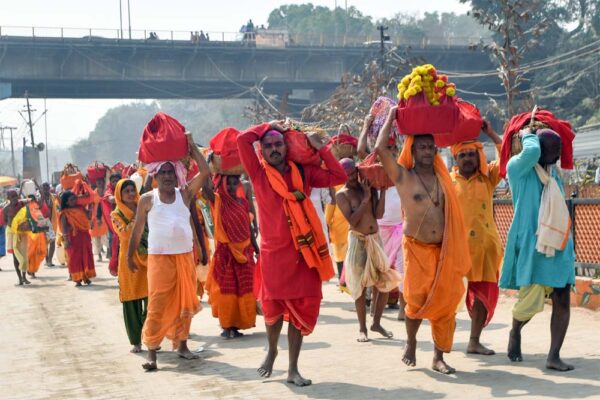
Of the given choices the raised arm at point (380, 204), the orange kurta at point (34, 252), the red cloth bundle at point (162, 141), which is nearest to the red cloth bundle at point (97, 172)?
the orange kurta at point (34, 252)

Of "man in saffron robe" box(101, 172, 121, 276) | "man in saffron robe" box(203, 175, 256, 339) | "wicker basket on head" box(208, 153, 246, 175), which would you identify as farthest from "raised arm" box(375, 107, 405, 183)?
"man in saffron robe" box(101, 172, 121, 276)

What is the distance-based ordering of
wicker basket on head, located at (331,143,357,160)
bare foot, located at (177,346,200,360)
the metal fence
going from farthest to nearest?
the metal fence
wicker basket on head, located at (331,143,357,160)
bare foot, located at (177,346,200,360)

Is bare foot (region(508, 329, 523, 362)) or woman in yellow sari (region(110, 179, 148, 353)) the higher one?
woman in yellow sari (region(110, 179, 148, 353))

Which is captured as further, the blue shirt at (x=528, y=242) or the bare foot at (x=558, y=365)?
the blue shirt at (x=528, y=242)

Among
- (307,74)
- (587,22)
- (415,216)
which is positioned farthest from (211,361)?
(587,22)

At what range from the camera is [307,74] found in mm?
63938

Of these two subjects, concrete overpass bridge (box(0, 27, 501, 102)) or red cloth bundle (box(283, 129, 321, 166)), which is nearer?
red cloth bundle (box(283, 129, 321, 166))

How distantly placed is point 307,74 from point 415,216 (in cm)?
5700

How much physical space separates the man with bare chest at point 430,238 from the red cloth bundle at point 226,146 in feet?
Answer: 7.62

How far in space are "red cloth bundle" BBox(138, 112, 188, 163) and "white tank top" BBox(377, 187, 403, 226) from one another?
296 centimetres

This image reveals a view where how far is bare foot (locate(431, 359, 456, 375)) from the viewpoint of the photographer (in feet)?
24.9

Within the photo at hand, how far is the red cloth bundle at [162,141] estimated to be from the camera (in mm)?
8617

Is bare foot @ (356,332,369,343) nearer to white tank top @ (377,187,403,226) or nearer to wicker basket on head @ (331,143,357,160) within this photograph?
white tank top @ (377,187,403,226)

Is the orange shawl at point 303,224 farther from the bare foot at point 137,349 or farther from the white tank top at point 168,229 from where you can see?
the bare foot at point 137,349
